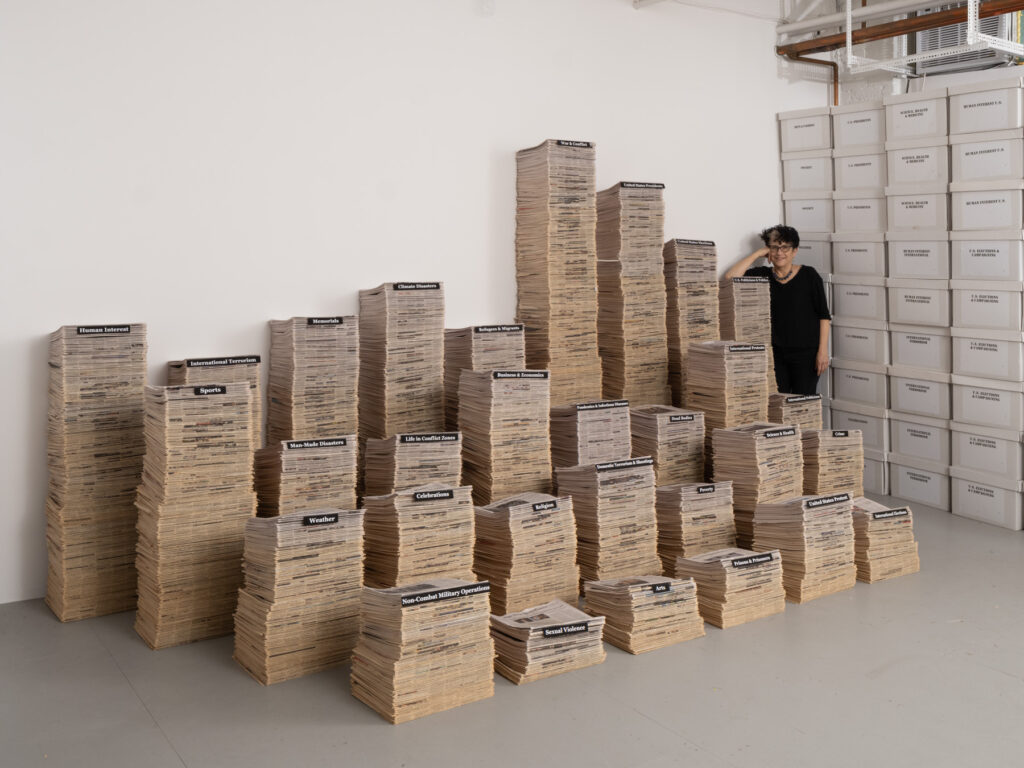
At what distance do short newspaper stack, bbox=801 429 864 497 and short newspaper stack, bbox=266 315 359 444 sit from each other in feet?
9.53

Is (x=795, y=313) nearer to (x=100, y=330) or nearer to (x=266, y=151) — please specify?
(x=266, y=151)

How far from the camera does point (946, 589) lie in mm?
5301

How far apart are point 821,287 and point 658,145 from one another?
1681 mm

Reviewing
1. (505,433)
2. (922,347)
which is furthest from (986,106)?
(505,433)

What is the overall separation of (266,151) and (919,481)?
5.17m

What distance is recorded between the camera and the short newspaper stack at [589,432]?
5613mm

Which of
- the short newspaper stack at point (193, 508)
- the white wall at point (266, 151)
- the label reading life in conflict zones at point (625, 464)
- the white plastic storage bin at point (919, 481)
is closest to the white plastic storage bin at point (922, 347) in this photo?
the white plastic storage bin at point (919, 481)

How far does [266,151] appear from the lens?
5.58m

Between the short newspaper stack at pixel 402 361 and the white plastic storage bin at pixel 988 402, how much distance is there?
3706 mm

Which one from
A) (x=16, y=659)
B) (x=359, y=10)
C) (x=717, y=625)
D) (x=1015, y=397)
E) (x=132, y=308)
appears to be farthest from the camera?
(x=1015, y=397)

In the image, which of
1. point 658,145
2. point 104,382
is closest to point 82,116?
point 104,382

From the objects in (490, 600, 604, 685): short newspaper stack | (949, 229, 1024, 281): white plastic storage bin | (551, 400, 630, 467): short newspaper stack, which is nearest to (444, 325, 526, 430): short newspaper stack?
(551, 400, 630, 467): short newspaper stack

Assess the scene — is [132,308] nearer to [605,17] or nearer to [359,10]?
[359,10]

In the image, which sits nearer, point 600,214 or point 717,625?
point 717,625
